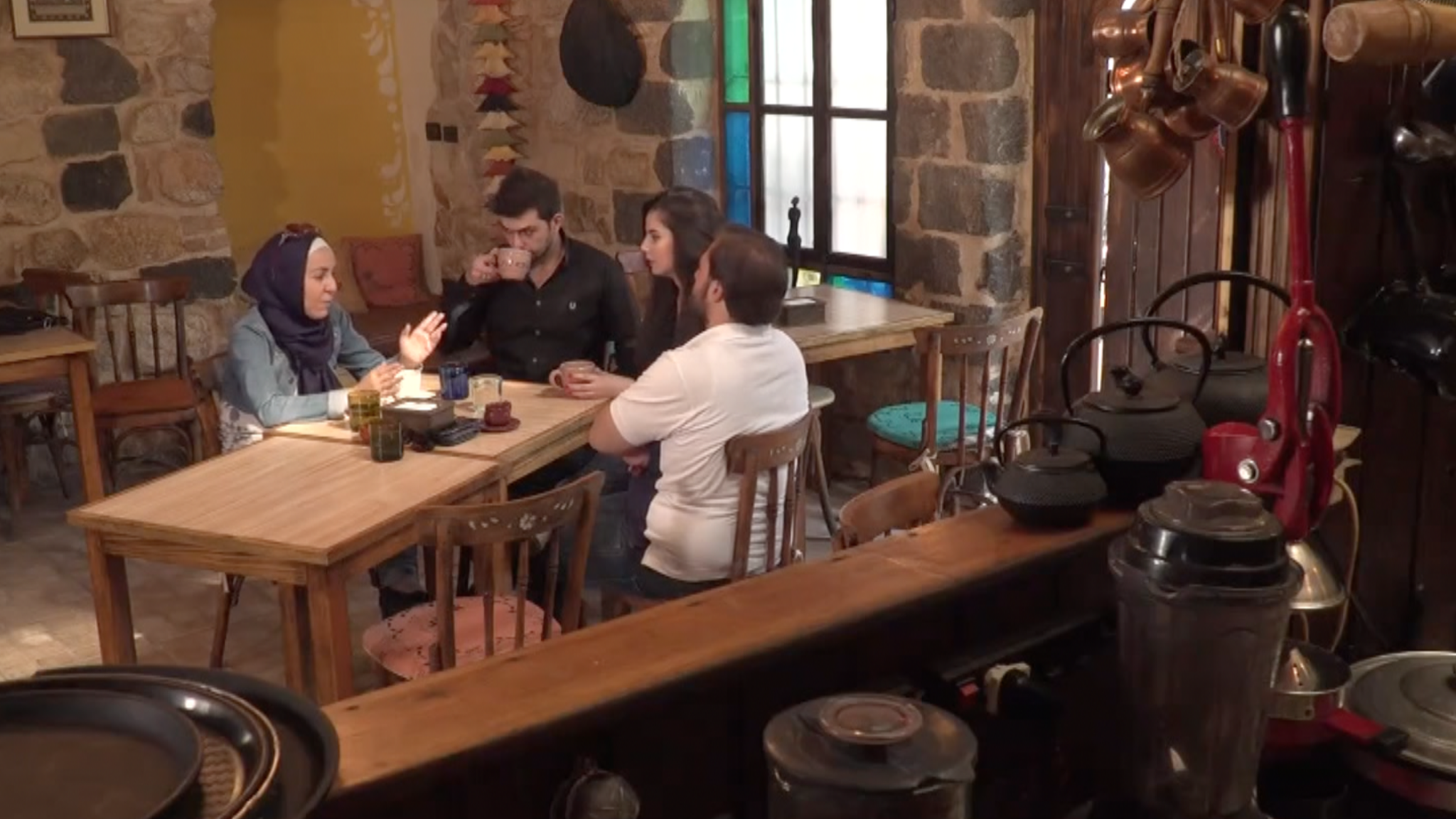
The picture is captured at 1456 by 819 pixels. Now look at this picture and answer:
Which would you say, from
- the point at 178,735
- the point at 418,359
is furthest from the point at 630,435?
the point at 178,735

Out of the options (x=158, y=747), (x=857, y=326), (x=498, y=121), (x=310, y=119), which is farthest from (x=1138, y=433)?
(x=310, y=119)

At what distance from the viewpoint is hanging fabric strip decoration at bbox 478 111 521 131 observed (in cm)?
616

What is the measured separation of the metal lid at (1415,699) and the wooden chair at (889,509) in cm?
87

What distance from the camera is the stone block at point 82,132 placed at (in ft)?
18.4

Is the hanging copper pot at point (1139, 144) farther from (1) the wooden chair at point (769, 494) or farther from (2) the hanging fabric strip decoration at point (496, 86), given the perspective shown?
(2) the hanging fabric strip decoration at point (496, 86)

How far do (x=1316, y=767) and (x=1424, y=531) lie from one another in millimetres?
770

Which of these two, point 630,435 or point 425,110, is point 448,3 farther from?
point 630,435

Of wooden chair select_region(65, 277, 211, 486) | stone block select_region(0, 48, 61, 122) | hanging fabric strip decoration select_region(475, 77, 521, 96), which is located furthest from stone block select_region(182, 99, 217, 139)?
hanging fabric strip decoration select_region(475, 77, 521, 96)

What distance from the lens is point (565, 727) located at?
1.51 metres

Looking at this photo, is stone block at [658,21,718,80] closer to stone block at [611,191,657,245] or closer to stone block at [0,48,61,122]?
stone block at [611,191,657,245]

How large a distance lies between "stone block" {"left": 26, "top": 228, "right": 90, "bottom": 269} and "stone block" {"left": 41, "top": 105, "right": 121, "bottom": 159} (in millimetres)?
279

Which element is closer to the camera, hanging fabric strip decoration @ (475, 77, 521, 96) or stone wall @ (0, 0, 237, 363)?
stone wall @ (0, 0, 237, 363)

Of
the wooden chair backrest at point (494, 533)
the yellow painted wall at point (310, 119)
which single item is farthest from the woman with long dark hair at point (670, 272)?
the yellow painted wall at point (310, 119)

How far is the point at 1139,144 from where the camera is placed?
7.17ft
